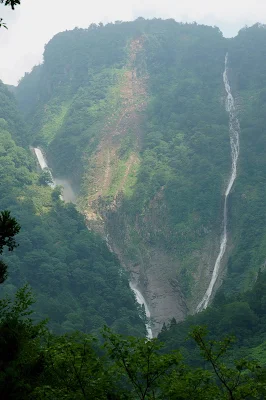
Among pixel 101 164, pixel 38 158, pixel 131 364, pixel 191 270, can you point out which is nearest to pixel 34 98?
pixel 38 158

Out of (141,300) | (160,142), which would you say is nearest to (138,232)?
(141,300)

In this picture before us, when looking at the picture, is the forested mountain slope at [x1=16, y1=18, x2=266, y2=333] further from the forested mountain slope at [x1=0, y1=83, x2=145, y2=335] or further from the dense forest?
the forested mountain slope at [x1=0, y1=83, x2=145, y2=335]

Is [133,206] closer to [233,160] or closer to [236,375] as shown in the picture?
[233,160]

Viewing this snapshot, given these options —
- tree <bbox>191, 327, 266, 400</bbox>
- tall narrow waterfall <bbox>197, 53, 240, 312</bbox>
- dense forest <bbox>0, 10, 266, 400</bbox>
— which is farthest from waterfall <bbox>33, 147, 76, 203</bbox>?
tree <bbox>191, 327, 266, 400</bbox>

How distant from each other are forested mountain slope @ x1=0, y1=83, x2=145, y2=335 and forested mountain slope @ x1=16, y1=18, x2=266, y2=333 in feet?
21.6

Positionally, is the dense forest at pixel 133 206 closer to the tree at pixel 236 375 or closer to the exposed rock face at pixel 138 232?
the tree at pixel 236 375

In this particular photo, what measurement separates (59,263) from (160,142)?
38.1m

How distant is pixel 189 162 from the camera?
88.1 metres

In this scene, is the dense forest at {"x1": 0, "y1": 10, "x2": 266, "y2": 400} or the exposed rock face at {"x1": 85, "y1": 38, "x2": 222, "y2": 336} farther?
the exposed rock face at {"x1": 85, "y1": 38, "x2": 222, "y2": 336}

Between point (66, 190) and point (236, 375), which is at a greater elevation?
point (66, 190)

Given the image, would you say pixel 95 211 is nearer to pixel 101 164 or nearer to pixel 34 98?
pixel 101 164

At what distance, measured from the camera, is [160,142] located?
94375 millimetres

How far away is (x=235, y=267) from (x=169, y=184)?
2350cm

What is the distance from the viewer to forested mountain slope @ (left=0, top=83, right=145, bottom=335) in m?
56.6
